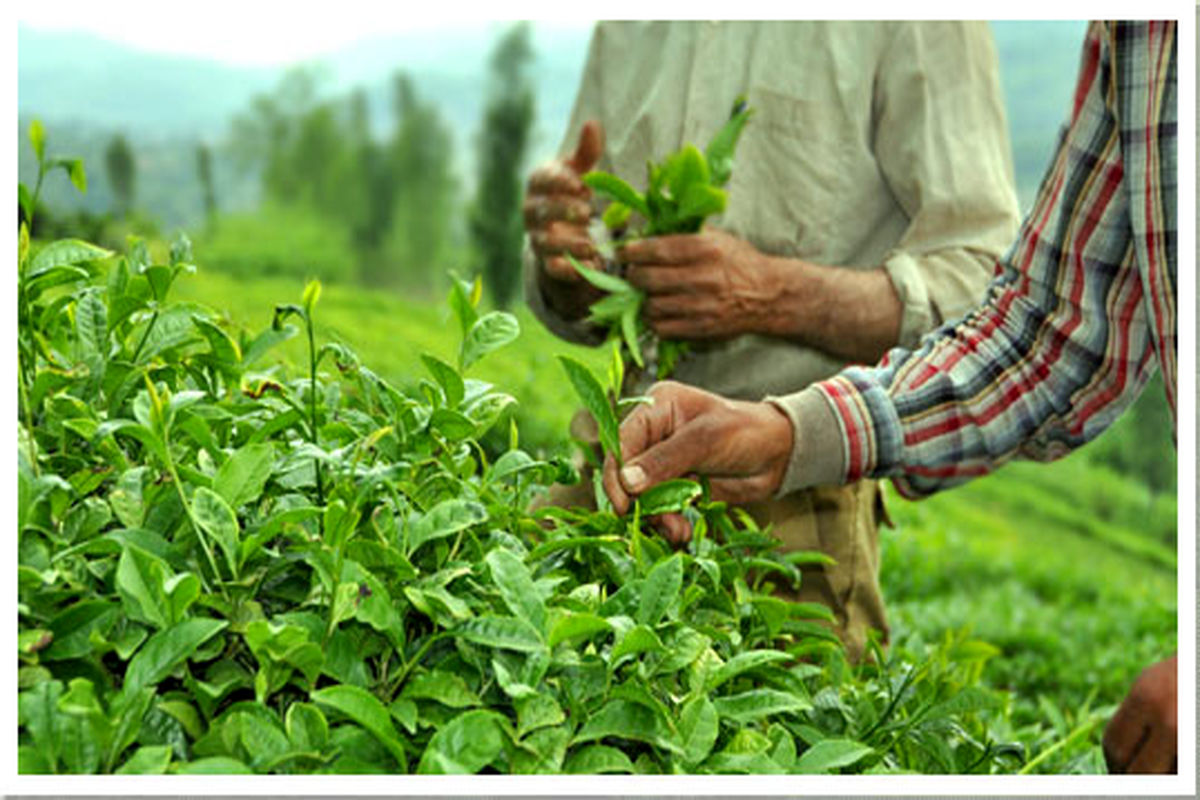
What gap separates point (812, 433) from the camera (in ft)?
5.07

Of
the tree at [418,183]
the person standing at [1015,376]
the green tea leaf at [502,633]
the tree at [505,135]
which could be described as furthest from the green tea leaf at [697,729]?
the tree at [418,183]

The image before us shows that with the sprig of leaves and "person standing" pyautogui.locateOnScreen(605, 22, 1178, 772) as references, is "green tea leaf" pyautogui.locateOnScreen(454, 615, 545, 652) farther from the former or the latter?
the sprig of leaves

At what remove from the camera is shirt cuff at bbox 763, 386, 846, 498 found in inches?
60.7

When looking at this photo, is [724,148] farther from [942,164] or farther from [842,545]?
[842,545]

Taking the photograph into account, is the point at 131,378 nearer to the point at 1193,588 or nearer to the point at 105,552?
the point at 105,552

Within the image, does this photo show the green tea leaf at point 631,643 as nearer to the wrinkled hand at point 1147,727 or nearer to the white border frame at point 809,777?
the white border frame at point 809,777

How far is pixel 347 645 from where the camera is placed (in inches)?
35.3

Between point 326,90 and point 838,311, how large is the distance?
3574 millimetres

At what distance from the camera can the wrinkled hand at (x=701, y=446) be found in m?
1.25

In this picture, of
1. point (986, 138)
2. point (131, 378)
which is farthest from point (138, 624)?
point (986, 138)

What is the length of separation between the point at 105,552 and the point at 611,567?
0.35 metres

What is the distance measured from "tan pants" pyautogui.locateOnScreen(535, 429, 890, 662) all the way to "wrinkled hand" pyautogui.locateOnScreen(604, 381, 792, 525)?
23cm

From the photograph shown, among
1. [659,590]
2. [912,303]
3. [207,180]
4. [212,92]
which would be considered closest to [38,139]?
[659,590]

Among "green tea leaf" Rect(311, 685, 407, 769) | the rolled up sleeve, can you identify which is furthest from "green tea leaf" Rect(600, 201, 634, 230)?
"green tea leaf" Rect(311, 685, 407, 769)
